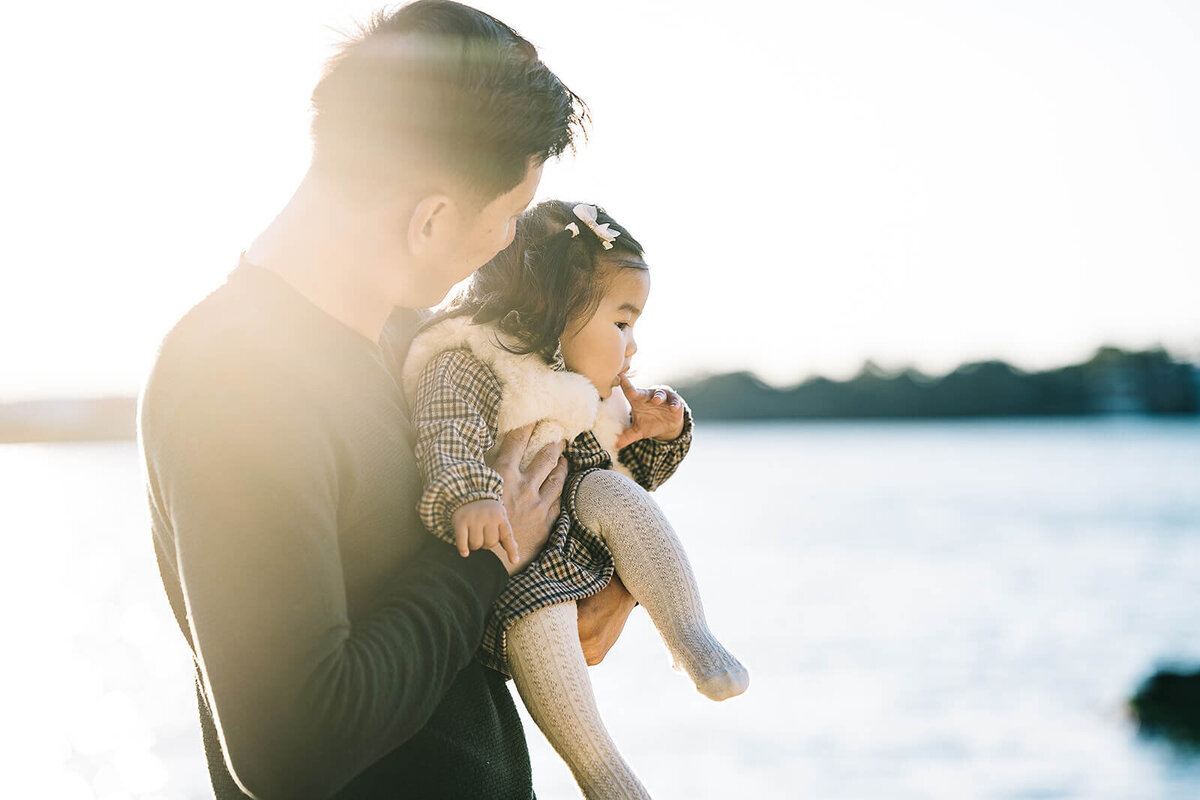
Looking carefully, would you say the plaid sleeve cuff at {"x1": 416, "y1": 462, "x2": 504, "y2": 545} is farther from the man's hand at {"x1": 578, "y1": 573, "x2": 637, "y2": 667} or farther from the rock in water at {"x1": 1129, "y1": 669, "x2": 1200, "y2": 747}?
the rock in water at {"x1": 1129, "y1": 669, "x2": 1200, "y2": 747}

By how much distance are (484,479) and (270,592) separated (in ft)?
1.89

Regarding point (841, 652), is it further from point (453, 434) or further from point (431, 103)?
point (431, 103)

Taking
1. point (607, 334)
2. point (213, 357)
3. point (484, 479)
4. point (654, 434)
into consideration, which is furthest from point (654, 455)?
point (213, 357)

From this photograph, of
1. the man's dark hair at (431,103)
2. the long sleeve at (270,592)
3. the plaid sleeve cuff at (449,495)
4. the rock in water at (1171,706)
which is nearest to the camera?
the long sleeve at (270,592)

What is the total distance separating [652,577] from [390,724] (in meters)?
0.92

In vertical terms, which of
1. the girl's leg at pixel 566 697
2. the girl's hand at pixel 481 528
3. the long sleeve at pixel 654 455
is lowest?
the girl's leg at pixel 566 697

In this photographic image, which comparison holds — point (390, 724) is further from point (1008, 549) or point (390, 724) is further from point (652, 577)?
point (1008, 549)

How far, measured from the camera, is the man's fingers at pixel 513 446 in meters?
2.00

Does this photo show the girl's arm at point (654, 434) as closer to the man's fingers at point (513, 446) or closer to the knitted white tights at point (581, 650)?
the knitted white tights at point (581, 650)

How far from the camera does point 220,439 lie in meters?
1.21

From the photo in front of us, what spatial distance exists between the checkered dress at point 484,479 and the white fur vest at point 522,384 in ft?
0.08

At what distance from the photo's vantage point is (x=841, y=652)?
1902 centimetres

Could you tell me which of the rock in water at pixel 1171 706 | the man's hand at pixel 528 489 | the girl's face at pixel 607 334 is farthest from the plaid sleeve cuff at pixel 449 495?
the rock in water at pixel 1171 706

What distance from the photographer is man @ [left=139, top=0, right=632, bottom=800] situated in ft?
3.91
